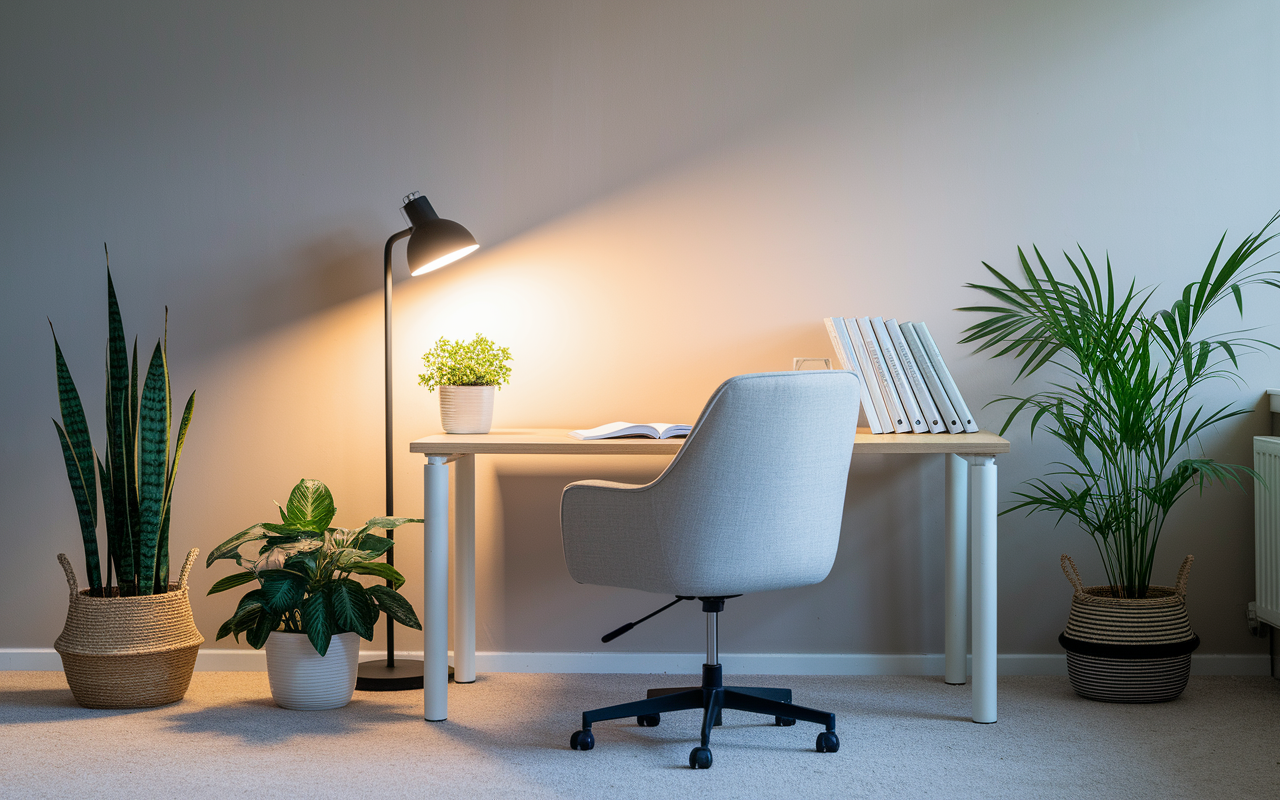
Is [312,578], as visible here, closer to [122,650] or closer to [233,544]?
[233,544]

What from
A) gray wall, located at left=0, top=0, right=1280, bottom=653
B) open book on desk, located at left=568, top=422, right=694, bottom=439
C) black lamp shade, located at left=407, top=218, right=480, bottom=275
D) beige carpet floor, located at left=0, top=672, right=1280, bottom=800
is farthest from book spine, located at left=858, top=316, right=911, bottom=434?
black lamp shade, located at left=407, top=218, right=480, bottom=275

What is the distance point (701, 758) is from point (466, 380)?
114cm

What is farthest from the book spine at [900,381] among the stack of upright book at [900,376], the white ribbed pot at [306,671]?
the white ribbed pot at [306,671]

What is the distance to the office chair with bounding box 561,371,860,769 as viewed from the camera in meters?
1.96

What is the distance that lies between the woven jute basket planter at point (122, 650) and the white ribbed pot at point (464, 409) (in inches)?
34.0

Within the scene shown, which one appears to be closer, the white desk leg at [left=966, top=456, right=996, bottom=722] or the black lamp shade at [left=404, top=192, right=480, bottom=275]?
the white desk leg at [left=966, top=456, right=996, bottom=722]

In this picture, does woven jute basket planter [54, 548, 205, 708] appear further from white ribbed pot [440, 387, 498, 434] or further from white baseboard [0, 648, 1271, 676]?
white ribbed pot [440, 387, 498, 434]

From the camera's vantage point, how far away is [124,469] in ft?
8.43

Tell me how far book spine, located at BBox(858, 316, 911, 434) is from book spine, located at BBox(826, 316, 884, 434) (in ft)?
0.12

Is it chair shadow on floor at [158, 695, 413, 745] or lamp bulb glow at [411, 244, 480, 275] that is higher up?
lamp bulb glow at [411, 244, 480, 275]

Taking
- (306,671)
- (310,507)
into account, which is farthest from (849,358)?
(306,671)

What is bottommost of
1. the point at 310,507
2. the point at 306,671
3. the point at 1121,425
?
the point at 306,671

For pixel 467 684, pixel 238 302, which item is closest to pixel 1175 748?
pixel 467 684

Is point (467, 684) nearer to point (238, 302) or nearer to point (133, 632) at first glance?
point (133, 632)
